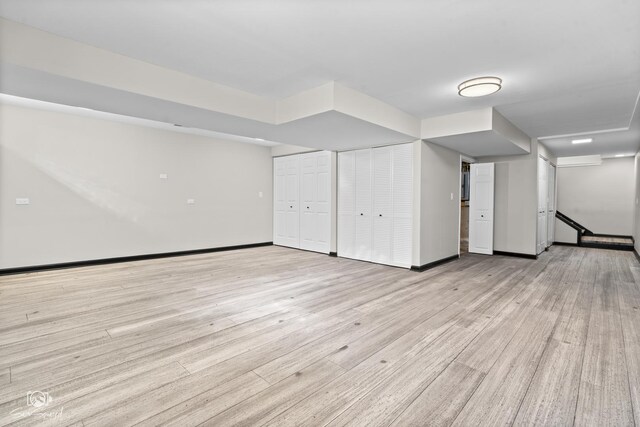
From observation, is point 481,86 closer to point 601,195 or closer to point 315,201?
point 315,201

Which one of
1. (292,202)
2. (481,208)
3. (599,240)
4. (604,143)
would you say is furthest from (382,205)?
(599,240)

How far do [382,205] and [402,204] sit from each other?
0.43 m

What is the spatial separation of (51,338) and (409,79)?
427cm

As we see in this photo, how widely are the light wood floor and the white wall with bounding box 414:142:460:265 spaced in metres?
1.10

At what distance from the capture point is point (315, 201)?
709cm

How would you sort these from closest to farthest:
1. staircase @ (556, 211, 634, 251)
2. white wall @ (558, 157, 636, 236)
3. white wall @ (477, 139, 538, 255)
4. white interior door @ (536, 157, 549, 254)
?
1. white wall @ (477, 139, 538, 255)
2. white interior door @ (536, 157, 549, 254)
3. staircase @ (556, 211, 634, 251)
4. white wall @ (558, 157, 636, 236)

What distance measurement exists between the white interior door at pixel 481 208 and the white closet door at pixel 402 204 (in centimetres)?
271

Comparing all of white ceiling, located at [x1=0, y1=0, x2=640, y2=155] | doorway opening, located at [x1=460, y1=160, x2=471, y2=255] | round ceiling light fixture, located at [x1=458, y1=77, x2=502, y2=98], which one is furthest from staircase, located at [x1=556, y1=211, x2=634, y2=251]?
round ceiling light fixture, located at [x1=458, y1=77, x2=502, y2=98]

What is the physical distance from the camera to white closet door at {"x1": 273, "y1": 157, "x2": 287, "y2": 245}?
7.91 meters

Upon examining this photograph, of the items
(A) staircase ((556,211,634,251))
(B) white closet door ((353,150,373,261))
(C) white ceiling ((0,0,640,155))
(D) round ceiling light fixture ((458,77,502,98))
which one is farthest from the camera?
(A) staircase ((556,211,634,251))

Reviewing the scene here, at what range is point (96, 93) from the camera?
304 centimetres

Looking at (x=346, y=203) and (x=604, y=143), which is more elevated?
(x=604, y=143)

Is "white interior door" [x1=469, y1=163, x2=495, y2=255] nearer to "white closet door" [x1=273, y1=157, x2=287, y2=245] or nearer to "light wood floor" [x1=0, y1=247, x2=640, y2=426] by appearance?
"light wood floor" [x1=0, y1=247, x2=640, y2=426]

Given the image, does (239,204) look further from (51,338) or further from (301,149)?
(51,338)
